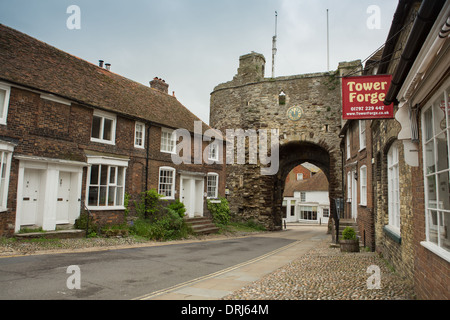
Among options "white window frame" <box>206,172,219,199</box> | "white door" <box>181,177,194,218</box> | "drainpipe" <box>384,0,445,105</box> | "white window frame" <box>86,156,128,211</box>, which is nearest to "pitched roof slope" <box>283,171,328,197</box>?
"white window frame" <box>206,172,219,199</box>

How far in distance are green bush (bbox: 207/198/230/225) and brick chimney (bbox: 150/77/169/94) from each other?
7.90 metres

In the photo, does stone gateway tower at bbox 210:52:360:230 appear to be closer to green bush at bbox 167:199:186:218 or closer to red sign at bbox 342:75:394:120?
green bush at bbox 167:199:186:218

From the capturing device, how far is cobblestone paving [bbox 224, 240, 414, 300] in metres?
5.35

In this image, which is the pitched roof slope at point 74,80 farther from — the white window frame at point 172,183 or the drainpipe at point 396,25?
the drainpipe at point 396,25

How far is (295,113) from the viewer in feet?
78.7

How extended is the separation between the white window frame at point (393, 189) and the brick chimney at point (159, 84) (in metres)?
15.8

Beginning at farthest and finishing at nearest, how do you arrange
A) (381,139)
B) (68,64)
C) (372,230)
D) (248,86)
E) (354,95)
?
1. (248,86)
2. (68,64)
3. (372,230)
4. (381,139)
5. (354,95)

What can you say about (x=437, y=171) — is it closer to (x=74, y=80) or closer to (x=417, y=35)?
(x=417, y=35)

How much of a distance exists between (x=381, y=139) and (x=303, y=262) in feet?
13.4

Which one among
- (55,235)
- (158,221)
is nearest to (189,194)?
(158,221)

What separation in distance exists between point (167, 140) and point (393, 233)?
12206 millimetres

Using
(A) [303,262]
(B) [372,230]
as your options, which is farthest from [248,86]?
(A) [303,262]

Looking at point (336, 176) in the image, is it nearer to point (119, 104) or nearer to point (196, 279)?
point (119, 104)

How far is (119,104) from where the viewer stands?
1506cm
